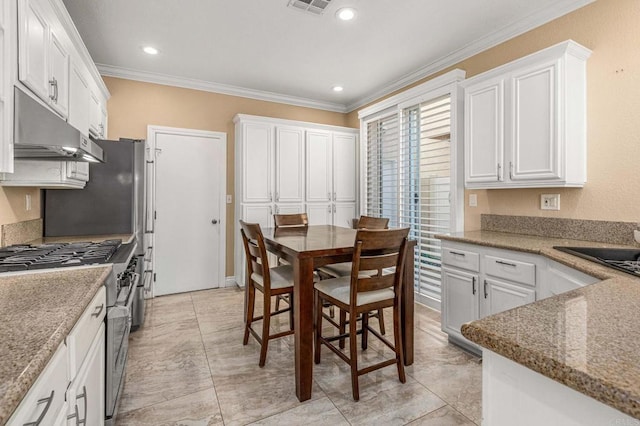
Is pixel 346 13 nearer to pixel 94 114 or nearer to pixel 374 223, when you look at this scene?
pixel 374 223

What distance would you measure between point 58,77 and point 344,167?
351 centimetres

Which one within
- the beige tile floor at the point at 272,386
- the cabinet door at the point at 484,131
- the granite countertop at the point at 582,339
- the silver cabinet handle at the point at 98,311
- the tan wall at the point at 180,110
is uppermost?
the tan wall at the point at 180,110

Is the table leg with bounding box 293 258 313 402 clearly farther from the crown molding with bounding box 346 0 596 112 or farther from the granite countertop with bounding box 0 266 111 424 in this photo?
the crown molding with bounding box 346 0 596 112

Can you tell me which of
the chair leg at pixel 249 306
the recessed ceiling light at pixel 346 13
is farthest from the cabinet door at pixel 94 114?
the recessed ceiling light at pixel 346 13

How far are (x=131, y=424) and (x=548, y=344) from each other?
6.70 feet

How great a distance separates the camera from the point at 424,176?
364 centimetres

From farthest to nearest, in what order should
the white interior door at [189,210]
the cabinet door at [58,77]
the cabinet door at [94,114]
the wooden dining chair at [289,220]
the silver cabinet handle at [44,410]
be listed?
the white interior door at [189,210] < the wooden dining chair at [289,220] < the cabinet door at [94,114] < the cabinet door at [58,77] < the silver cabinet handle at [44,410]

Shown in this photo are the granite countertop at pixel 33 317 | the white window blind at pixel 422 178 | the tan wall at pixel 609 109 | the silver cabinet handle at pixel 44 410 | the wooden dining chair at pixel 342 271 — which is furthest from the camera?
the white window blind at pixel 422 178

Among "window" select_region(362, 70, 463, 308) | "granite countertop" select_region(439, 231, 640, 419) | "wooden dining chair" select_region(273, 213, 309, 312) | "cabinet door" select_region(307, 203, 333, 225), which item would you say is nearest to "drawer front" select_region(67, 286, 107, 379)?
"granite countertop" select_region(439, 231, 640, 419)

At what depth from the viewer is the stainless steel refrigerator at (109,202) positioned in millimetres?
2617

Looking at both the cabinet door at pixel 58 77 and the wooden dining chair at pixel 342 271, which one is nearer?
the cabinet door at pixel 58 77

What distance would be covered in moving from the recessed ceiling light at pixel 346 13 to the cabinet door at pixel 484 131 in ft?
3.91

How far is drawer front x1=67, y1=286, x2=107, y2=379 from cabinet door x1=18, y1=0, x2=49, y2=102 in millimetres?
1082

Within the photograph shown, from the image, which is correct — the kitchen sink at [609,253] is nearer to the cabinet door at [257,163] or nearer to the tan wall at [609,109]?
the tan wall at [609,109]
